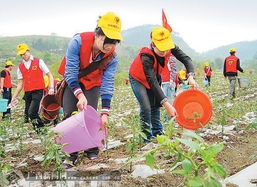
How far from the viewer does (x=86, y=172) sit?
3234mm

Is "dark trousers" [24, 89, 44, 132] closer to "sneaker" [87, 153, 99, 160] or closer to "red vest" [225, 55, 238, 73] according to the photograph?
"sneaker" [87, 153, 99, 160]

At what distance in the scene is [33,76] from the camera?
268 inches

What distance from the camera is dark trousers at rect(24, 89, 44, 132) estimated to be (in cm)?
643

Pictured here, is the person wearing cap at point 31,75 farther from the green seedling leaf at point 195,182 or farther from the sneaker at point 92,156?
the green seedling leaf at point 195,182

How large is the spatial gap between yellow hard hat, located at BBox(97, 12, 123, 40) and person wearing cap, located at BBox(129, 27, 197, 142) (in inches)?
31.6

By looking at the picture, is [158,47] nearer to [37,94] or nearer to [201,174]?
[201,174]

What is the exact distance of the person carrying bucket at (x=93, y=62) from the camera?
3.40 metres

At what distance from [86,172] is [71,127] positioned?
0.41 meters

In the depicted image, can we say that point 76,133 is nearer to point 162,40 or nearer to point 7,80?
point 162,40

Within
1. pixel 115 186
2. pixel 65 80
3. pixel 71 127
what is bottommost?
pixel 115 186

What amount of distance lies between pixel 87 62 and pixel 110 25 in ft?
1.64

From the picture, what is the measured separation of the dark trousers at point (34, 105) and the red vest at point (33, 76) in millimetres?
92

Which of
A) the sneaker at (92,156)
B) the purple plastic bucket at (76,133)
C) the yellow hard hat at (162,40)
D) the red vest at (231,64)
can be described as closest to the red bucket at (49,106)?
the sneaker at (92,156)

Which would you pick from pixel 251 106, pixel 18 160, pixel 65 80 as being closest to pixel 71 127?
pixel 65 80
